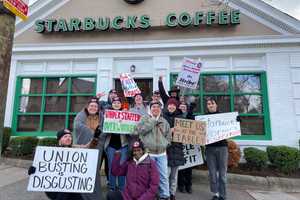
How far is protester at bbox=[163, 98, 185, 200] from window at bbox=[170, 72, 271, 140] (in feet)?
9.76

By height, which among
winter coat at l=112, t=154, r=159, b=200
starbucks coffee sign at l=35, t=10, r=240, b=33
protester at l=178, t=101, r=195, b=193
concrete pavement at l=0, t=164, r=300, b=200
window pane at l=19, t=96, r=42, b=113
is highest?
starbucks coffee sign at l=35, t=10, r=240, b=33

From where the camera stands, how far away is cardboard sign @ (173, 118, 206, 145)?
4219mm

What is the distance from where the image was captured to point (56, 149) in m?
3.27

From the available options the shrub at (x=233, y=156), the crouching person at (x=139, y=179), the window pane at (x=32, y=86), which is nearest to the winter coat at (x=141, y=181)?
the crouching person at (x=139, y=179)

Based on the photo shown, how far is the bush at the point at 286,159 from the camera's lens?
228 inches

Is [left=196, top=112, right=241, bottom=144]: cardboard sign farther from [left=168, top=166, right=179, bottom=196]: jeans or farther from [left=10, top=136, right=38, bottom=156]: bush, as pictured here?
[left=10, top=136, right=38, bottom=156]: bush

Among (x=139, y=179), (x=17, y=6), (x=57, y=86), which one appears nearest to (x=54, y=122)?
(x=57, y=86)

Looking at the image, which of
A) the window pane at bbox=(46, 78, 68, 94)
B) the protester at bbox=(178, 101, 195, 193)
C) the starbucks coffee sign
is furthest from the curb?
the window pane at bbox=(46, 78, 68, 94)

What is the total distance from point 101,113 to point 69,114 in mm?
4230

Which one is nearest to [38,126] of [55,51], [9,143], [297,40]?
[9,143]

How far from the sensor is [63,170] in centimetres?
329

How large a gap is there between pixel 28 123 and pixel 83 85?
7.72 ft

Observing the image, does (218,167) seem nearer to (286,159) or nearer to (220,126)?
(220,126)

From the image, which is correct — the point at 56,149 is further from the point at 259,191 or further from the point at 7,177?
the point at 259,191
